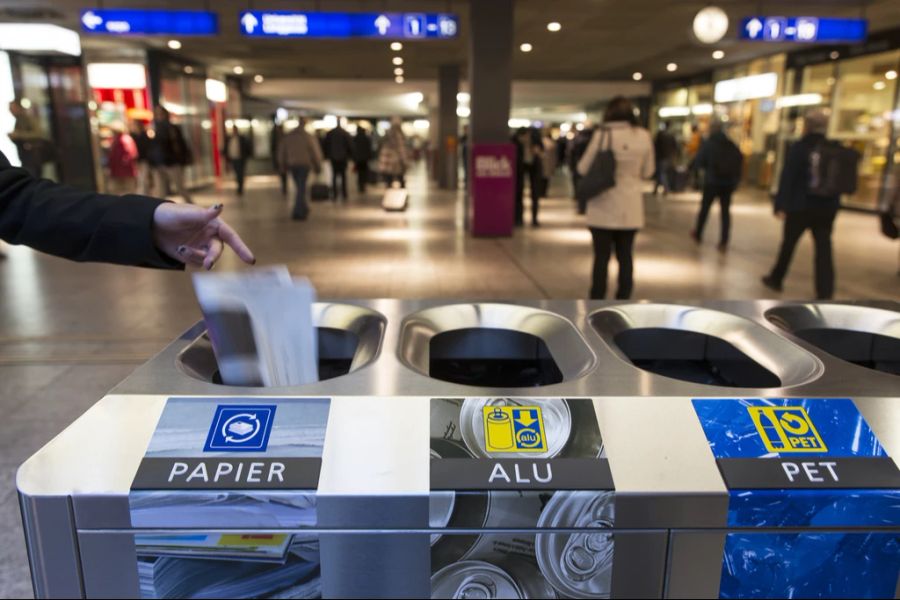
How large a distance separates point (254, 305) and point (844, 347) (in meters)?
1.41

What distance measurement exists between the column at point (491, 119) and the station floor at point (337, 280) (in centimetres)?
45

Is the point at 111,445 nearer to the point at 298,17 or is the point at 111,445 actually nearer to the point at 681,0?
the point at 298,17

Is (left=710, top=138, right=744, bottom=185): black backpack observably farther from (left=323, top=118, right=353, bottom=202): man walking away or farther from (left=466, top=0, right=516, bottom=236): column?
(left=323, top=118, right=353, bottom=202): man walking away

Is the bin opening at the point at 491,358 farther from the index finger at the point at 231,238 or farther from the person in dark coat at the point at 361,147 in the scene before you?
the person in dark coat at the point at 361,147

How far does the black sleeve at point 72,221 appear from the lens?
3.74 ft

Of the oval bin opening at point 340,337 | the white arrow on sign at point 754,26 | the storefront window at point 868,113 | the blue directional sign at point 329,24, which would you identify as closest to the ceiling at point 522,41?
the white arrow on sign at point 754,26

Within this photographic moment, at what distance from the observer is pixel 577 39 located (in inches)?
543

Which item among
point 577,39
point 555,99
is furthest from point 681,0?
point 555,99

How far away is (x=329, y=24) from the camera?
8695 millimetres

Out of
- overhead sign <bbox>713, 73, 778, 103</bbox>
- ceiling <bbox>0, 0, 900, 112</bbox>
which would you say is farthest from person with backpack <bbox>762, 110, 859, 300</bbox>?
overhead sign <bbox>713, 73, 778, 103</bbox>

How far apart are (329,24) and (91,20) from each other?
2.89m

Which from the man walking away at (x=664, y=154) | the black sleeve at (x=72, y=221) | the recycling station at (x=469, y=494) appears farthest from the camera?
the man walking away at (x=664, y=154)

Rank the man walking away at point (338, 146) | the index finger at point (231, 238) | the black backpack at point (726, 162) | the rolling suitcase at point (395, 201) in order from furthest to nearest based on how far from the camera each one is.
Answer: the man walking away at point (338, 146), the rolling suitcase at point (395, 201), the black backpack at point (726, 162), the index finger at point (231, 238)

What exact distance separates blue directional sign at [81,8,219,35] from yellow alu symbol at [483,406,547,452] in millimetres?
8936
